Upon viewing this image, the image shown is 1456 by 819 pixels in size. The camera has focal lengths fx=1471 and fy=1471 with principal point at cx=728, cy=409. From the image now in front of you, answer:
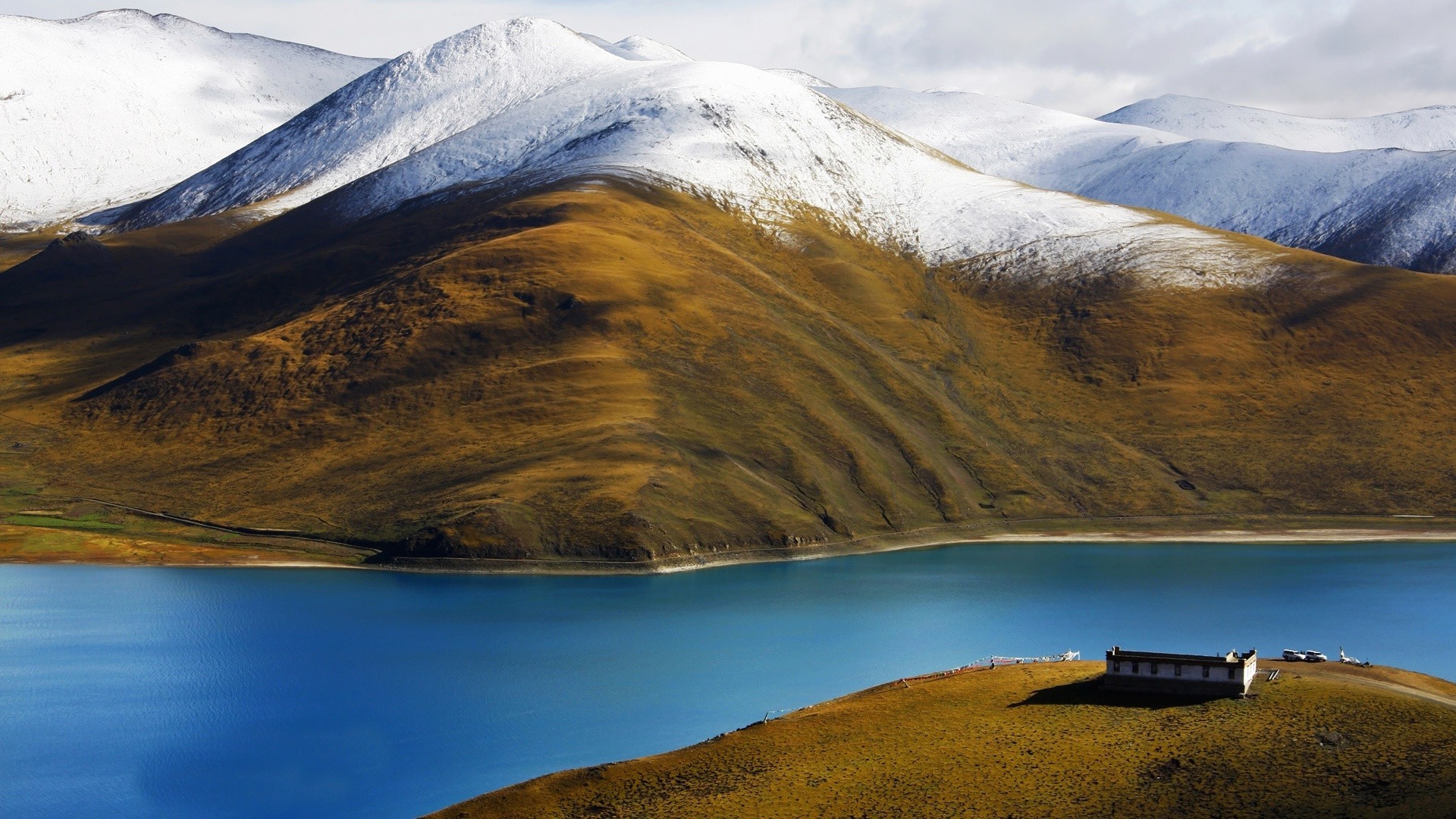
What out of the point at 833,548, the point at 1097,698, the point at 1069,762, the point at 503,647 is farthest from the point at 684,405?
the point at 1069,762

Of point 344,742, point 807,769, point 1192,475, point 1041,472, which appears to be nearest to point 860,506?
point 1041,472

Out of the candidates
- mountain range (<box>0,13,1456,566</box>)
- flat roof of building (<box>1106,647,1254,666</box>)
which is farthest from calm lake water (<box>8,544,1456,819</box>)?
flat roof of building (<box>1106,647,1254,666</box>)

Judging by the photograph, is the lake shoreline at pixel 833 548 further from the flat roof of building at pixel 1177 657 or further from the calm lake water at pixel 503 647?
the flat roof of building at pixel 1177 657

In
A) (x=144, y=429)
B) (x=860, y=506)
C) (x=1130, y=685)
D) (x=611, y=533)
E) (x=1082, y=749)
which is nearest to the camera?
(x=1082, y=749)

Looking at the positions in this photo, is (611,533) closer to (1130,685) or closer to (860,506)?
(860,506)

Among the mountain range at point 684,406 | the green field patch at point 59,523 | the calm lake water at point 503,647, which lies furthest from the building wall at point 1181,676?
the green field patch at point 59,523
